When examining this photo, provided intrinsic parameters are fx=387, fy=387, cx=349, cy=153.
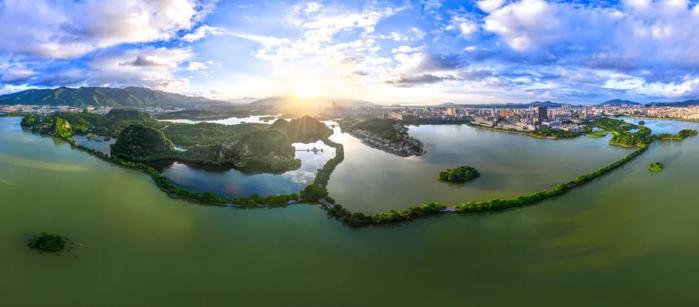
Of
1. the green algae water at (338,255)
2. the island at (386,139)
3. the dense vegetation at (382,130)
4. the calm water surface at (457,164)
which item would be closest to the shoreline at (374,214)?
the green algae water at (338,255)

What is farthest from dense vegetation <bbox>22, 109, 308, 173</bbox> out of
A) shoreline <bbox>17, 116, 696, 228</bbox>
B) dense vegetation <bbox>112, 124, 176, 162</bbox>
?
shoreline <bbox>17, 116, 696, 228</bbox>

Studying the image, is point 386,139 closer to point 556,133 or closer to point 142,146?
point 142,146

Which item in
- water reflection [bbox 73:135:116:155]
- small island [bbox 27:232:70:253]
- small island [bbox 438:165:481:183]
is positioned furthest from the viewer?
water reflection [bbox 73:135:116:155]

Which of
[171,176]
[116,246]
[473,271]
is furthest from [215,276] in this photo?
[171,176]

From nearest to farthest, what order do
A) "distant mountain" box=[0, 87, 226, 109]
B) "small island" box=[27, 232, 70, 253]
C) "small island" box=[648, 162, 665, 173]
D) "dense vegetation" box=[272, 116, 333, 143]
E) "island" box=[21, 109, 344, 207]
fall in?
"small island" box=[27, 232, 70, 253], "island" box=[21, 109, 344, 207], "small island" box=[648, 162, 665, 173], "dense vegetation" box=[272, 116, 333, 143], "distant mountain" box=[0, 87, 226, 109]

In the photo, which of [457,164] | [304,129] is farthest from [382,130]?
[457,164]

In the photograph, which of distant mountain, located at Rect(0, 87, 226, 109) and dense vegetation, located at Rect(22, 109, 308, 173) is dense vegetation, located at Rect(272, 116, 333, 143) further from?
distant mountain, located at Rect(0, 87, 226, 109)

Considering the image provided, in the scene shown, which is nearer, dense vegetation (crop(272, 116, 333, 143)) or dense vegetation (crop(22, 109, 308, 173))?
dense vegetation (crop(22, 109, 308, 173))
